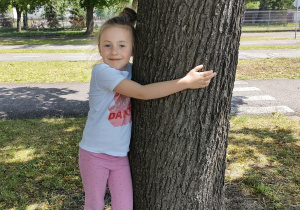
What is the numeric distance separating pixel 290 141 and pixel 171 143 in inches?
121

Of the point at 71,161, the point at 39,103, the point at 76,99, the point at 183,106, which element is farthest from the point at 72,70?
the point at 183,106

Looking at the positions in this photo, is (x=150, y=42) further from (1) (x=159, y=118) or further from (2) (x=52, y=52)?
(2) (x=52, y=52)

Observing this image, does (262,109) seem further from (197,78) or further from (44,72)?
(44,72)

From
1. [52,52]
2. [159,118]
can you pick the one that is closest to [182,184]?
[159,118]

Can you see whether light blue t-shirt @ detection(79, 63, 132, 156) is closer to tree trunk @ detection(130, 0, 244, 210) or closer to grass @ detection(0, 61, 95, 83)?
tree trunk @ detection(130, 0, 244, 210)

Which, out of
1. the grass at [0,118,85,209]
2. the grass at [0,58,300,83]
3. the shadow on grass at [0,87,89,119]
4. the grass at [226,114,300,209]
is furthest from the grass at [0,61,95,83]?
the grass at [226,114,300,209]

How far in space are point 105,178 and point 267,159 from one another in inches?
95.2

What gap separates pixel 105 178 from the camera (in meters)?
2.21

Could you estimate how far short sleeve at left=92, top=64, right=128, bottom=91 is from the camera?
2.02 meters

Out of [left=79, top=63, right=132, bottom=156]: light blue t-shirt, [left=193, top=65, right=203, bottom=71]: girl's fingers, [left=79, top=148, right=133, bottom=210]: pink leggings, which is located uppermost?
[left=193, top=65, right=203, bottom=71]: girl's fingers

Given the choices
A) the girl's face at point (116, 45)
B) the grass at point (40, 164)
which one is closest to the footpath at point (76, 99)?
the grass at point (40, 164)

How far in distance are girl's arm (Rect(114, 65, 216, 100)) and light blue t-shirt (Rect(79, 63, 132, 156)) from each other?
17 cm

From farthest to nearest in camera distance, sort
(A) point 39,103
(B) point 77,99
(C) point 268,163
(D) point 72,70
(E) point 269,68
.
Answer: (D) point 72,70 → (E) point 269,68 → (B) point 77,99 → (A) point 39,103 → (C) point 268,163

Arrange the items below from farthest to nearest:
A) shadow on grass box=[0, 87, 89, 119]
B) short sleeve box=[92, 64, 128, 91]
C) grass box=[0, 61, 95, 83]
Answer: grass box=[0, 61, 95, 83]
shadow on grass box=[0, 87, 89, 119]
short sleeve box=[92, 64, 128, 91]
